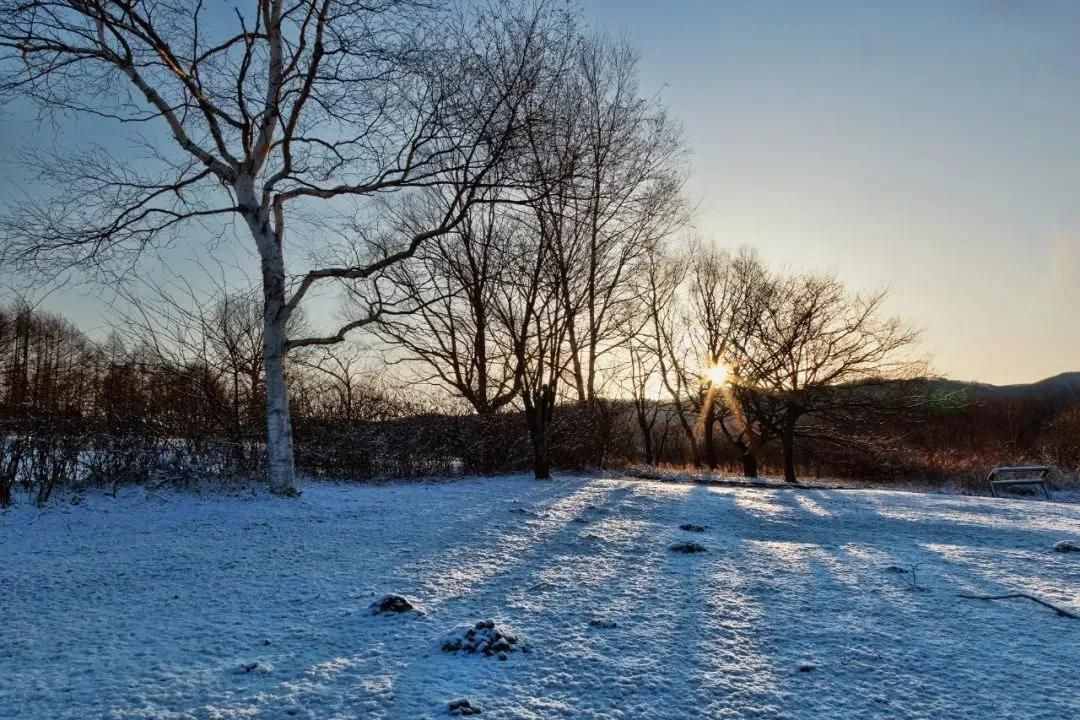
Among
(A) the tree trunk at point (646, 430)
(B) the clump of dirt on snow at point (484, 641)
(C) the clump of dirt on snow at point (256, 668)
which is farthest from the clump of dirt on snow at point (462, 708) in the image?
(A) the tree trunk at point (646, 430)

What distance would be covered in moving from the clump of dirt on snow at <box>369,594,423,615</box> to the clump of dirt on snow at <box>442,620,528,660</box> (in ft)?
1.38

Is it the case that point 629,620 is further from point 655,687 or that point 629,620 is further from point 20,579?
point 20,579

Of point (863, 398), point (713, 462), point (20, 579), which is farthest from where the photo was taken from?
point (713, 462)

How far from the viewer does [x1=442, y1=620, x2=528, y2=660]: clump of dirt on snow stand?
2584 millimetres

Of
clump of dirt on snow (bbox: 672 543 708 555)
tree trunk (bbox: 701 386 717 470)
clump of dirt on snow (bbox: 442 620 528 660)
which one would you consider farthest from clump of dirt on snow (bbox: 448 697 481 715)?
tree trunk (bbox: 701 386 717 470)

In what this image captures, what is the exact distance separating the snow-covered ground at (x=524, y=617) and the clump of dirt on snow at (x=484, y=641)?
0.20 ft

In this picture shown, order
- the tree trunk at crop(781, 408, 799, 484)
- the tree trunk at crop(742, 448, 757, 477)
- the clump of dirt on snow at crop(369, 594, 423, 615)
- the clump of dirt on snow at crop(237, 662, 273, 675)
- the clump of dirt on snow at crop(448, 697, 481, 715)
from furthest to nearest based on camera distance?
the tree trunk at crop(742, 448, 757, 477)
the tree trunk at crop(781, 408, 799, 484)
the clump of dirt on snow at crop(369, 594, 423, 615)
the clump of dirt on snow at crop(237, 662, 273, 675)
the clump of dirt on snow at crop(448, 697, 481, 715)

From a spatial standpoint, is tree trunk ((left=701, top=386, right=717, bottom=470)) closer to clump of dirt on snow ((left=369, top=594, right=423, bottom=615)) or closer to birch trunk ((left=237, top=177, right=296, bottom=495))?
birch trunk ((left=237, top=177, right=296, bottom=495))

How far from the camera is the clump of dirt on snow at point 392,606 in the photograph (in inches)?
120

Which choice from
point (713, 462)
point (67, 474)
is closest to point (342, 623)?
point (67, 474)

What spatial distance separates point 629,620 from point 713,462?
2263 centimetres

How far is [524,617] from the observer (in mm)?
3033

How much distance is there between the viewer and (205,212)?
725 centimetres

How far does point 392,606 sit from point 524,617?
2.17 feet
